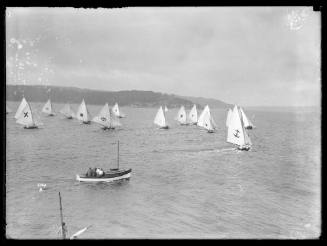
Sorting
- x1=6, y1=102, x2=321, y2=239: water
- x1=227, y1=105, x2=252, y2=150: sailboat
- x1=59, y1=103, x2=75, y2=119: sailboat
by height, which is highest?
x1=59, y1=103, x2=75, y2=119: sailboat

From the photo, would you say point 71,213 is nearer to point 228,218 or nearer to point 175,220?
point 175,220

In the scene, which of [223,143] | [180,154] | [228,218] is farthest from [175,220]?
[223,143]

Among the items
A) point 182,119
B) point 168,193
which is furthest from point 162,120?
point 168,193

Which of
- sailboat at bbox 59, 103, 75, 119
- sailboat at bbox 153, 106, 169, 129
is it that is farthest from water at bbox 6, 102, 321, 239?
sailboat at bbox 59, 103, 75, 119

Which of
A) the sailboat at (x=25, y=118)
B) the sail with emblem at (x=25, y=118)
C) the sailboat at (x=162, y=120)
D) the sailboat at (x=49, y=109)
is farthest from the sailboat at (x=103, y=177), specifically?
the sailboat at (x=49, y=109)

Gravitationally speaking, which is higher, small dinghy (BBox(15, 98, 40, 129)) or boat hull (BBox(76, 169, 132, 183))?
small dinghy (BBox(15, 98, 40, 129))

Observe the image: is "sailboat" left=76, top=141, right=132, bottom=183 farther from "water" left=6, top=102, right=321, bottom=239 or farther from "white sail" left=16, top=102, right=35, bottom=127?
A: "white sail" left=16, top=102, right=35, bottom=127

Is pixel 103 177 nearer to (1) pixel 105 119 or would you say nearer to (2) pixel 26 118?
(2) pixel 26 118

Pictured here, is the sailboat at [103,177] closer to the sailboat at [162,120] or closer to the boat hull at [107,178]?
the boat hull at [107,178]
